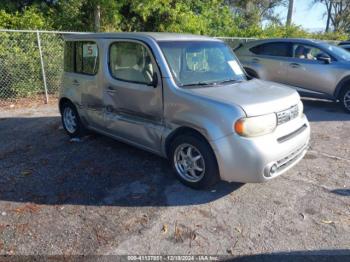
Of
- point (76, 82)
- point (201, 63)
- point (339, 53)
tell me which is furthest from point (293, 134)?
point (339, 53)

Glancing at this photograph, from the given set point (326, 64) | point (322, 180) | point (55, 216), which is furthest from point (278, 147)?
point (326, 64)

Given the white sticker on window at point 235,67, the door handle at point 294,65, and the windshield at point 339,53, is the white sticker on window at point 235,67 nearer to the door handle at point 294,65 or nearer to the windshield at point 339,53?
the door handle at point 294,65

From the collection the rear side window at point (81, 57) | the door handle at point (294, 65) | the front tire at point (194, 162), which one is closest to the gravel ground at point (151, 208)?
the front tire at point (194, 162)

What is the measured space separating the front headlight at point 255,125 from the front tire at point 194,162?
1.46 feet

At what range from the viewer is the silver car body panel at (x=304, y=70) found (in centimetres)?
793

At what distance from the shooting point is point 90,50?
16.9ft

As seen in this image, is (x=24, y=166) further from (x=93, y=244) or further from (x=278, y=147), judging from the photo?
(x=278, y=147)

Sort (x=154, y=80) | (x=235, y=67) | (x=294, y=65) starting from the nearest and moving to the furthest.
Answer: (x=154, y=80)
(x=235, y=67)
(x=294, y=65)

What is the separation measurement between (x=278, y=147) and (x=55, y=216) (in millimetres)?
2487

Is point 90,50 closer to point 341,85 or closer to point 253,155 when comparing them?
point 253,155

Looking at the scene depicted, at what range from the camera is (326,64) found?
26.4ft

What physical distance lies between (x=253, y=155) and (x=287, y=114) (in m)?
0.81

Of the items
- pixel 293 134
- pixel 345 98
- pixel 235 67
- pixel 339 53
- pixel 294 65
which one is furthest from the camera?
pixel 294 65

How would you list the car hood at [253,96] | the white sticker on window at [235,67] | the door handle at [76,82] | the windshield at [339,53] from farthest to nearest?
the windshield at [339,53] → the door handle at [76,82] → the white sticker on window at [235,67] → the car hood at [253,96]
